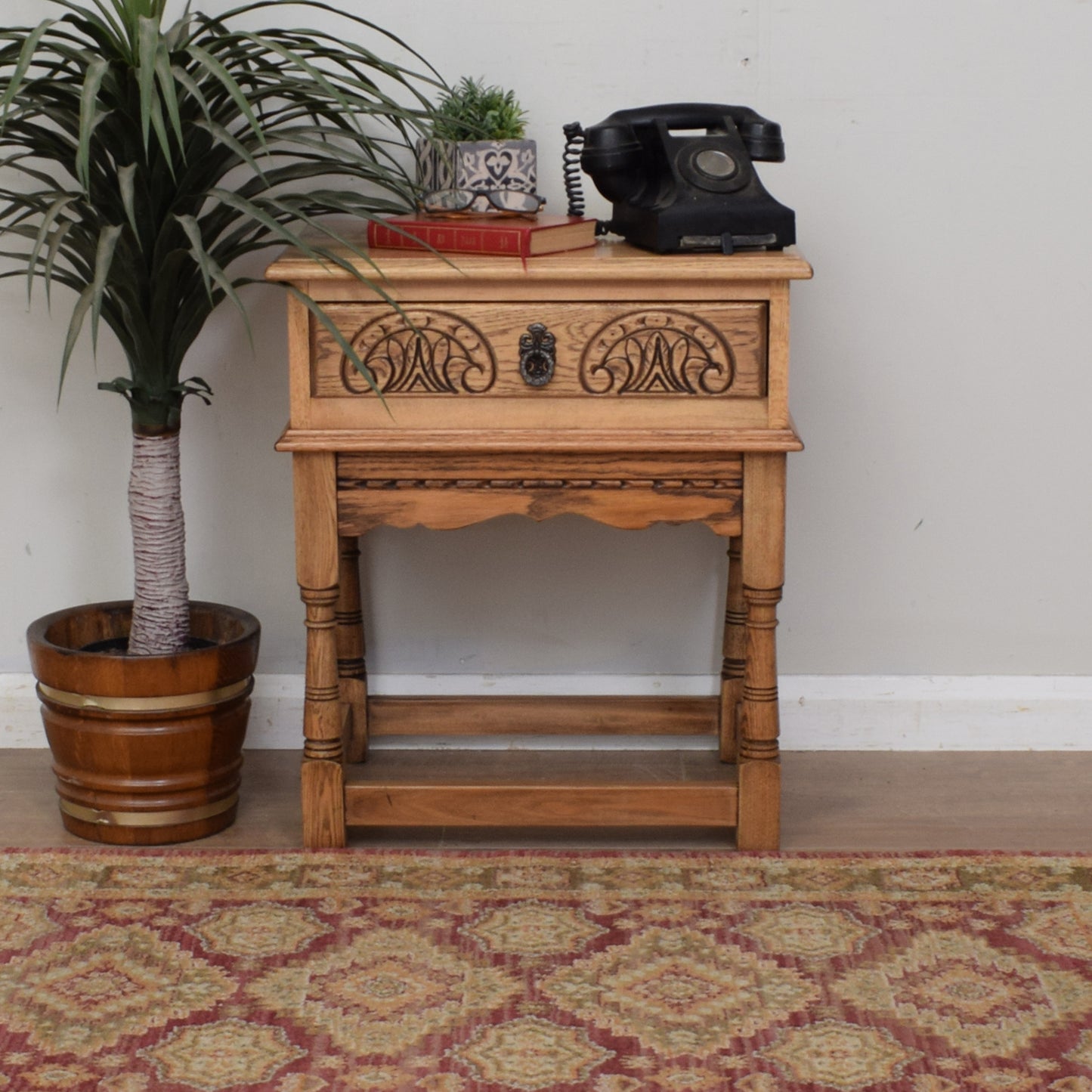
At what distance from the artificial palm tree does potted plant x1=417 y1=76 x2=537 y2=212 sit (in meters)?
0.06

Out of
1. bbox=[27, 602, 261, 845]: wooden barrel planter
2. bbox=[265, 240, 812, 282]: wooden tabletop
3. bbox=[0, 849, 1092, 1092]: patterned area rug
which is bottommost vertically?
bbox=[0, 849, 1092, 1092]: patterned area rug

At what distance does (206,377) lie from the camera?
8.54 ft

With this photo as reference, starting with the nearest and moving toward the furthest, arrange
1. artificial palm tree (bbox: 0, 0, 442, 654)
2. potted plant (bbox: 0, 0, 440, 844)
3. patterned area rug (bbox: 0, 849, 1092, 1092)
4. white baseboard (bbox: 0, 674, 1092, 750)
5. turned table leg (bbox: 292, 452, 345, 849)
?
1. patterned area rug (bbox: 0, 849, 1092, 1092)
2. artificial palm tree (bbox: 0, 0, 442, 654)
3. potted plant (bbox: 0, 0, 440, 844)
4. turned table leg (bbox: 292, 452, 345, 849)
5. white baseboard (bbox: 0, 674, 1092, 750)

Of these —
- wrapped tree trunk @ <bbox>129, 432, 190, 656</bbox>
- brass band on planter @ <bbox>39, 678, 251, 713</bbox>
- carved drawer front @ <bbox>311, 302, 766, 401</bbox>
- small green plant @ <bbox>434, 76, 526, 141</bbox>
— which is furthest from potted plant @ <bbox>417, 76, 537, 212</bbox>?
brass band on planter @ <bbox>39, 678, 251, 713</bbox>

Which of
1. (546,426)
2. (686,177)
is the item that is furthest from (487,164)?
(546,426)

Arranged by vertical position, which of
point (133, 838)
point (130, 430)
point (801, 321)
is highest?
point (801, 321)

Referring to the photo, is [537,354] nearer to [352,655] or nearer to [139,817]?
[352,655]

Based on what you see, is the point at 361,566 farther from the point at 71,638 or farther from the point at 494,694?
the point at 71,638

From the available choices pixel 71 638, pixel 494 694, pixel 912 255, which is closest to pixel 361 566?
pixel 494 694

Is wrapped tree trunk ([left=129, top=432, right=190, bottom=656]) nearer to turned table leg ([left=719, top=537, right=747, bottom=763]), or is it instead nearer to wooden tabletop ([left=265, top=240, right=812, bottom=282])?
wooden tabletop ([left=265, top=240, right=812, bottom=282])

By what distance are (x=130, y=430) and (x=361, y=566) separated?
0.49 metres

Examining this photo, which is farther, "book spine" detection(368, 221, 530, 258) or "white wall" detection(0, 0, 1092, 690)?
"white wall" detection(0, 0, 1092, 690)

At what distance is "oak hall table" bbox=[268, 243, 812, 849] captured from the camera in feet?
6.71

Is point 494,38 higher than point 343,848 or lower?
higher
